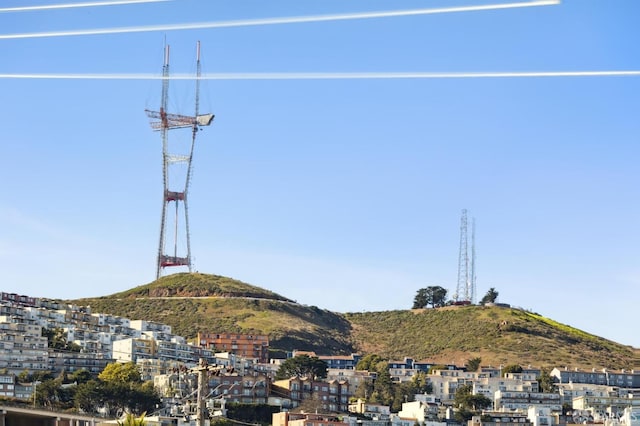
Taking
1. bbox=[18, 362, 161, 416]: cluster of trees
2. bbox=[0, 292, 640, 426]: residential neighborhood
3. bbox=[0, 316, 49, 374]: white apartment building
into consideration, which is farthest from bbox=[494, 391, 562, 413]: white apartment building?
bbox=[0, 316, 49, 374]: white apartment building

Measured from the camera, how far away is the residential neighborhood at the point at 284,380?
397ft

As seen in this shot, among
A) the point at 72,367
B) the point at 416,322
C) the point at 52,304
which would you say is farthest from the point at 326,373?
the point at 416,322

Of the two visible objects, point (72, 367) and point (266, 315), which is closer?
point (72, 367)

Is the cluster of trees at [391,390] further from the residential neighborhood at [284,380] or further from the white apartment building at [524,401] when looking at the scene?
the white apartment building at [524,401]

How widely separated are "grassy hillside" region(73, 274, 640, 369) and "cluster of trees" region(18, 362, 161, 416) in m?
55.8

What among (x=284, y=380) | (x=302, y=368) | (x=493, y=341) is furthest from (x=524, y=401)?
(x=493, y=341)

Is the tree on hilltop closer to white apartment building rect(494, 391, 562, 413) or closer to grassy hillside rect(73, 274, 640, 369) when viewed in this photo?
white apartment building rect(494, 391, 562, 413)

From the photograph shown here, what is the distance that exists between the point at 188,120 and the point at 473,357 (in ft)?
160

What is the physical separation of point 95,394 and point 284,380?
93.5 ft

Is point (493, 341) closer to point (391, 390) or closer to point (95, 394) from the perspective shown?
point (391, 390)

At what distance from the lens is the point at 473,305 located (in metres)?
199

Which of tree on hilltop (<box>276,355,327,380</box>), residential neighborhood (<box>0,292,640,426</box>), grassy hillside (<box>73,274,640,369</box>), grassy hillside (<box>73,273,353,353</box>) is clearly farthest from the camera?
grassy hillside (<box>73,273,353,353</box>)

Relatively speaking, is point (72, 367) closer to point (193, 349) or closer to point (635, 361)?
point (193, 349)

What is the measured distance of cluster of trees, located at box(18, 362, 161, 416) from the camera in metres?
110
